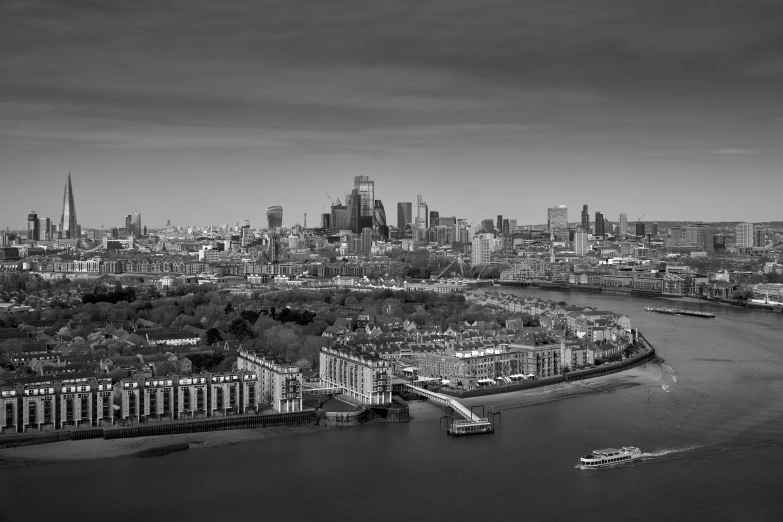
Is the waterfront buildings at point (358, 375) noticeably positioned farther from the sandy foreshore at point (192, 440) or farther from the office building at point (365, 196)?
the office building at point (365, 196)

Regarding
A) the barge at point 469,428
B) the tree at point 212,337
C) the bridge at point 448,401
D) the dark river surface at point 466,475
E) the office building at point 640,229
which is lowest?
the dark river surface at point 466,475

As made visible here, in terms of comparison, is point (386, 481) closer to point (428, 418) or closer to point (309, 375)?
point (428, 418)

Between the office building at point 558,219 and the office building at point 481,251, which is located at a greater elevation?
the office building at point 558,219

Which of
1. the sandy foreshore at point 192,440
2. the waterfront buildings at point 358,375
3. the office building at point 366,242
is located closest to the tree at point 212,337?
the waterfront buildings at point 358,375

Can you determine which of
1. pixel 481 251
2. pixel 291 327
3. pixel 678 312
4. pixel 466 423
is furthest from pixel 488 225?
pixel 466 423

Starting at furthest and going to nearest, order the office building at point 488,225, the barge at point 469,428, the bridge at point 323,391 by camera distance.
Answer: the office building at point 488,225, the bridge at point 323,391, the barge at point 469,428

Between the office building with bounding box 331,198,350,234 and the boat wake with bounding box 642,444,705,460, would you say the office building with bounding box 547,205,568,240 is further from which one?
the boat wake with bounding box 642,444,705,460

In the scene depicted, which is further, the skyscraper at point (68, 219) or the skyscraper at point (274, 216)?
the skyscraper at point (274, 216)

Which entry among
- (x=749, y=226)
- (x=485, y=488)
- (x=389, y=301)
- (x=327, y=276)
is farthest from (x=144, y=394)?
(x=749, y=226)
